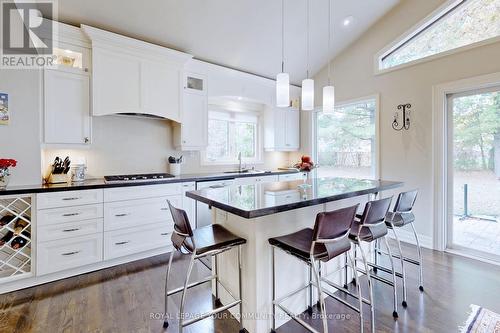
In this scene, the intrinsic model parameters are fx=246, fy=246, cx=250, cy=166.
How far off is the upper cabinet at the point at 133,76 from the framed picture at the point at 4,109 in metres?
0.72

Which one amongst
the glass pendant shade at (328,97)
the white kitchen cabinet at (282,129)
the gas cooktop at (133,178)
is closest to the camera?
the glass pendant shade at (328,97)

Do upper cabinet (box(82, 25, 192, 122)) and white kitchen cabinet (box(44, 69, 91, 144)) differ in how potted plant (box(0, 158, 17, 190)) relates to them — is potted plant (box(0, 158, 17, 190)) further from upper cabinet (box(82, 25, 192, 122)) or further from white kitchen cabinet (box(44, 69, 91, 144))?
upper cabinet (box(82, 25, 192, 122))

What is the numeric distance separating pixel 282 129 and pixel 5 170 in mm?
4088

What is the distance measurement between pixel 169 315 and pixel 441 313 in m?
2.19

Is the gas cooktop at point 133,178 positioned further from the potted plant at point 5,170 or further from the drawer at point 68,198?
the potted plant at point 5,170

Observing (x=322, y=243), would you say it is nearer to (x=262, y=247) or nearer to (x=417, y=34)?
(x=262, y=247)

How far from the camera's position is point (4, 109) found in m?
2.40

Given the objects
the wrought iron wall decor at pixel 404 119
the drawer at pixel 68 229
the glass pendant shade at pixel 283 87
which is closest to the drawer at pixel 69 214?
the drawer at pixel 68 229

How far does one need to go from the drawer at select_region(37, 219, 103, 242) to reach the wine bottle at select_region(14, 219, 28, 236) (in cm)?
17

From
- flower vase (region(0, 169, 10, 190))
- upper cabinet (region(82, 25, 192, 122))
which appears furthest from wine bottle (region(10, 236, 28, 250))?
upper cabinet (region(82, 25, 192, 122))

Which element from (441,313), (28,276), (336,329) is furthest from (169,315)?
(441,313)

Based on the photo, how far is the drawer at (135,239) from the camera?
9.21ft

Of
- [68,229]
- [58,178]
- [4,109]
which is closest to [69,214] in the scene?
[68,229]

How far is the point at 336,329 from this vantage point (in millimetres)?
1830
